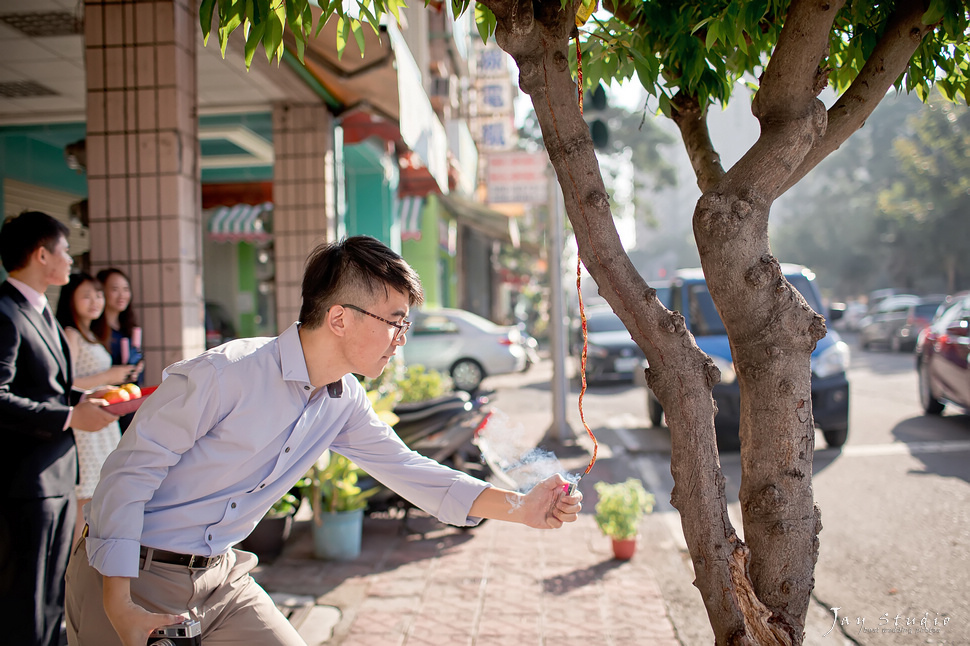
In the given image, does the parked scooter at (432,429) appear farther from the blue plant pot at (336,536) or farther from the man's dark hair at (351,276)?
the man's dark hair at (351,276)

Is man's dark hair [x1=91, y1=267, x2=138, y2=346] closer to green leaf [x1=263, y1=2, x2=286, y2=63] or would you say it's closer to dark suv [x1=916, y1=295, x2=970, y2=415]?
green leaf [x1=263, y1=2, x2=286, y2=63]

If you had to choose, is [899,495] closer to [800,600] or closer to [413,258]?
[800,600]

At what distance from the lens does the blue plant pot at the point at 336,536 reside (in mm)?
4758

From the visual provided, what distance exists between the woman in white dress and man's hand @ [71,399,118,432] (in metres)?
1.06

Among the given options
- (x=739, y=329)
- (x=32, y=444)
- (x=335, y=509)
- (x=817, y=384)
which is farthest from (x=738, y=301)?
(x=817, y=384)

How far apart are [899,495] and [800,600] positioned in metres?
5.02

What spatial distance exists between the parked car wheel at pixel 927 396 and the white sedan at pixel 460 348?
6986 mm

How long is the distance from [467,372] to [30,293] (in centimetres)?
1140

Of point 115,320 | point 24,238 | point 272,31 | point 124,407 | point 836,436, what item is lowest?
point 836,436

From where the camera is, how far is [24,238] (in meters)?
2.97

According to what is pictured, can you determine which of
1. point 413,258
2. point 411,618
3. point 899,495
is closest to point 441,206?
point 413,258

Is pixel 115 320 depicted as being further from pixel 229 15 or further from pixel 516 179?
pixel 516 179

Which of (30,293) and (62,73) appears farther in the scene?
(62,73)

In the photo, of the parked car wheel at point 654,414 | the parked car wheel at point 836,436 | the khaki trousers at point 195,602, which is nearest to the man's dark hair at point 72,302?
the khaki trousers at point 195,602
